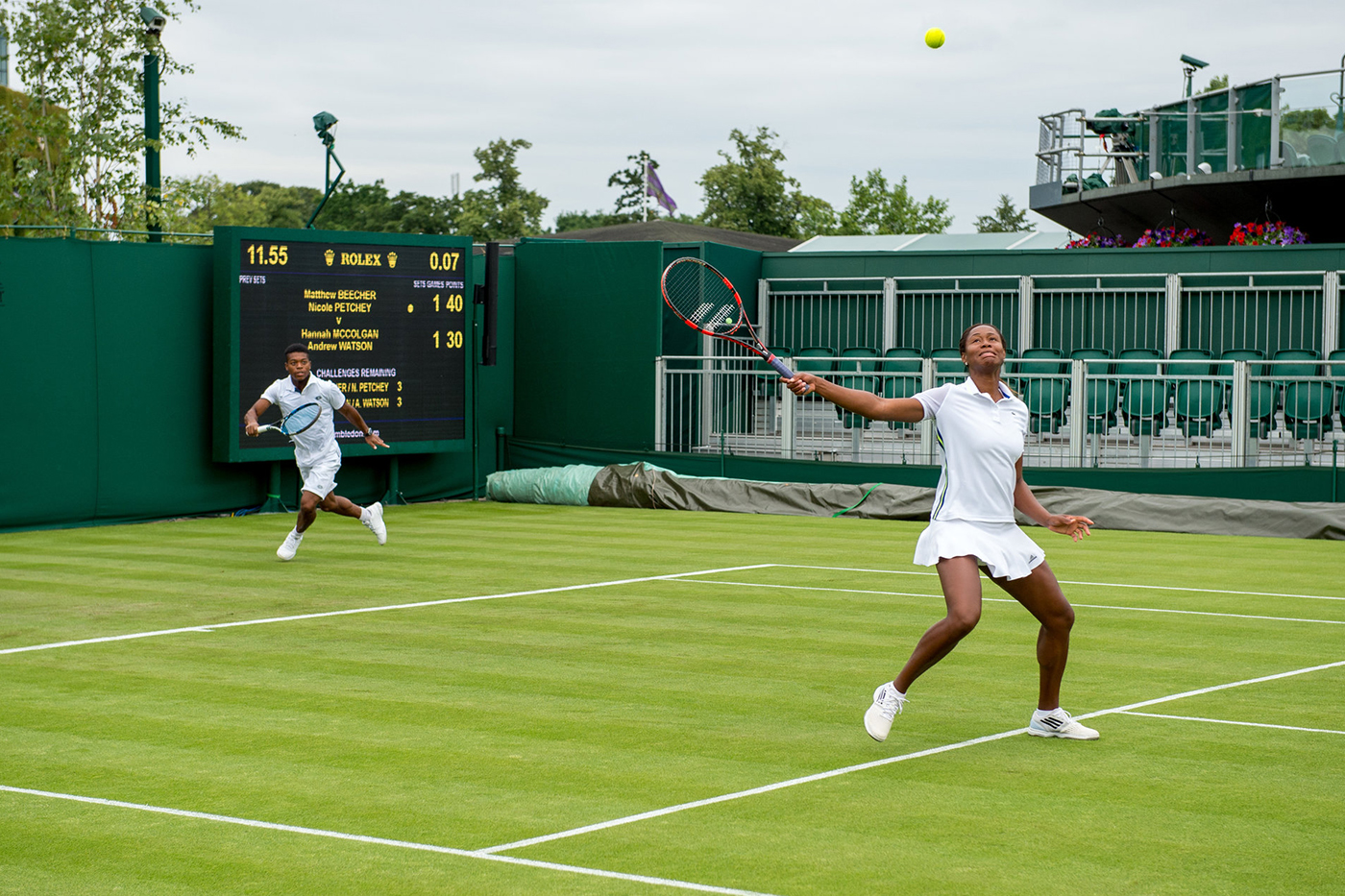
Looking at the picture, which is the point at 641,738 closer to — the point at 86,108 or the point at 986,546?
the point at 986,546

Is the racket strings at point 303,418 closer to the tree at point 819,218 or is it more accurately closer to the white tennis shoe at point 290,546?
the white tennis shoe at point 290,546

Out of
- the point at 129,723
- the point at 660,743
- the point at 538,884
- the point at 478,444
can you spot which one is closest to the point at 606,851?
the point at 538,884

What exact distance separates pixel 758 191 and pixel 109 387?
154ft

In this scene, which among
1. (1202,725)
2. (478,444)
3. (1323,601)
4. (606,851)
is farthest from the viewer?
(478,444)

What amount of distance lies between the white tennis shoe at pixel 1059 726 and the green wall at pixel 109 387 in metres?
14.3

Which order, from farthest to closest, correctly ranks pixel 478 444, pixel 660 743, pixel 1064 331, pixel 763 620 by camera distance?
pixel 1064 331 → pixel 478 444 → pixel 763 620 → pixel 660 743

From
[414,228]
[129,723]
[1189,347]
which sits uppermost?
[414,228]

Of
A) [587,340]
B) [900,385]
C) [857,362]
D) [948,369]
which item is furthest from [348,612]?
[857,362]

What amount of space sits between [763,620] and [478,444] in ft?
42.9

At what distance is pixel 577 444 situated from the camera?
24109 millimetres

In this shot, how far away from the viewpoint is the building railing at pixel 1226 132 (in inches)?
1049

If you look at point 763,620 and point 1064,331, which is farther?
point 1064,331

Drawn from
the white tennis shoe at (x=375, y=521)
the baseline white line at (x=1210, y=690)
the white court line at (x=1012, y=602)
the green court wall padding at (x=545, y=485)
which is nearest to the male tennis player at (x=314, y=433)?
the white tennis shoe at (x=375, y=521)

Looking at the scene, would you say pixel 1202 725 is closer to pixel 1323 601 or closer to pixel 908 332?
pixel 1323 601
